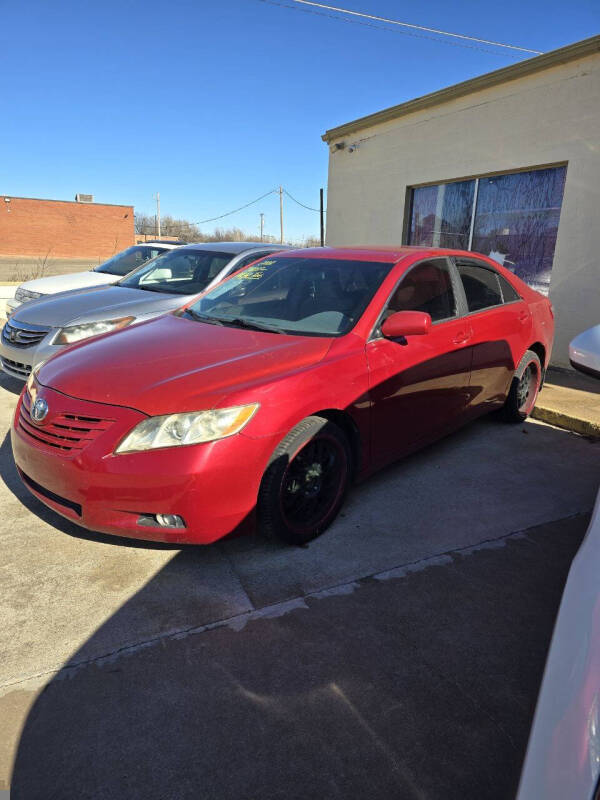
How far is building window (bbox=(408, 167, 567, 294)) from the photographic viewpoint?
24.3 ft

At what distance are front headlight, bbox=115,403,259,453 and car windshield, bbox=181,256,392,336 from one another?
0.96 metres

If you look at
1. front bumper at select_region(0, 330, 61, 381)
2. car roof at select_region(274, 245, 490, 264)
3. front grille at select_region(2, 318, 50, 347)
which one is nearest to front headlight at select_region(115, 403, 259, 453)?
car roof at select_region(274, 245, 490, 264)

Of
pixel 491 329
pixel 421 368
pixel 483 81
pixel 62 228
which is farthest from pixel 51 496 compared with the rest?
pixel 62 228

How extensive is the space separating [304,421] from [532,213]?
6222mm

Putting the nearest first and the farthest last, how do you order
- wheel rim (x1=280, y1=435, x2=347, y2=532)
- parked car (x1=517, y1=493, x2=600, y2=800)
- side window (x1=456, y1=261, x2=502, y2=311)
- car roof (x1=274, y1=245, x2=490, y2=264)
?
parked car (x1=517, y1=493, x2=600, y2=800) → wheel rim (x1=280, y1=435, x2=347, y2=532) → car roof (x1=274, y1=245, x2=490, y2=264) → side window (x1=456, y1=261, x2=502, y2=311)

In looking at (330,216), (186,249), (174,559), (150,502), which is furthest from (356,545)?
(330,216)

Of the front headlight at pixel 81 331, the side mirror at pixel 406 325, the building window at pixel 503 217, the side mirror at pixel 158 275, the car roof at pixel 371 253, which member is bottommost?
the front headlight at pixel 81 331

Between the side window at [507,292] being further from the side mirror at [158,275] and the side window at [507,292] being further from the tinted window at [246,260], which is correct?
the side mirror at [158,275]

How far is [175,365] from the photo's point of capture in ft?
9.78

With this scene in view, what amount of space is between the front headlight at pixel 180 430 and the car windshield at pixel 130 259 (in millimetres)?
6301

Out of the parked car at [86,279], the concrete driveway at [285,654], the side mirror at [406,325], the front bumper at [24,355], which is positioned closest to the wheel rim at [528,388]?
the concrete driveway at [285,654]

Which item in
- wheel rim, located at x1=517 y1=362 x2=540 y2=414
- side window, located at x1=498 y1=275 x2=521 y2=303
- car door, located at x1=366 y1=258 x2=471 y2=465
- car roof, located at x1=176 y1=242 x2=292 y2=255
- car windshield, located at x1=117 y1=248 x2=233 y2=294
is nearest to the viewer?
car door, located at x1=366 y1=258 x2=471 y2=465

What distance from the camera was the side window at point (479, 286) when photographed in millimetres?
4293

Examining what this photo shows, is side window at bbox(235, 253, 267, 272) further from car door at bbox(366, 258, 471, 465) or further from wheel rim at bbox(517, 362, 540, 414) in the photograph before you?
wheel rim at bbox(517, 362, 540, 414)
